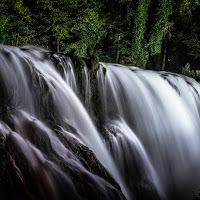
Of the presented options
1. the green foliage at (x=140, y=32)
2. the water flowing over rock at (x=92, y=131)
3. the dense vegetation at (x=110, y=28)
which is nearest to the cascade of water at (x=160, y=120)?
the water flowing over rock at (x=92, y=131)

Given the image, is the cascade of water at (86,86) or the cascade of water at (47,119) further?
the cascade of water at (86,86)

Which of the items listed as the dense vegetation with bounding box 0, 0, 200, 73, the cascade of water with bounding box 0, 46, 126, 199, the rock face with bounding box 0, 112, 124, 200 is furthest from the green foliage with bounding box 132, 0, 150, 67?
the rock face with bounding box 0, 112, 124, 200

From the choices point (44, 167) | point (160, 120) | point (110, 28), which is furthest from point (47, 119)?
point (110, 28)

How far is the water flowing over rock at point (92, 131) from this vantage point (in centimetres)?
399

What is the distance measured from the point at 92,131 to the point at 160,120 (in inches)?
150

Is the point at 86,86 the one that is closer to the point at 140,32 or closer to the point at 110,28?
the point at 110,28

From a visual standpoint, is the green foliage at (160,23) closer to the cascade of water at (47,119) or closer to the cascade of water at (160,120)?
the cascade of water at (160,120)

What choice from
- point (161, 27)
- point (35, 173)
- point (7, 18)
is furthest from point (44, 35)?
point (35, 173)

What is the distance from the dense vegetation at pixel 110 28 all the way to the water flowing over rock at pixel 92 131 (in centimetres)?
255

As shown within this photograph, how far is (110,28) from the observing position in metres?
18.2

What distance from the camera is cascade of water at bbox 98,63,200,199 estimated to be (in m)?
7.72

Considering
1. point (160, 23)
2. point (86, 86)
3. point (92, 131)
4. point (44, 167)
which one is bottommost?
point (92, 131)

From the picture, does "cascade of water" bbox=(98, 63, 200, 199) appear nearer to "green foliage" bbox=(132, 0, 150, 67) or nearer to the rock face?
the rock face

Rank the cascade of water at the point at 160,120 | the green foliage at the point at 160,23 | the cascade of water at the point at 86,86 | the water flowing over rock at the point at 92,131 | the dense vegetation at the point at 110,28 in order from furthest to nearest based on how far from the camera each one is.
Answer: the green foliage at the point at 160,23, the dense vegetation at the point at 110,28, the cascade of water at the point at 86,86, the cascade of water at the point at 160,120, the water flowing over rock at the point at 92,131
